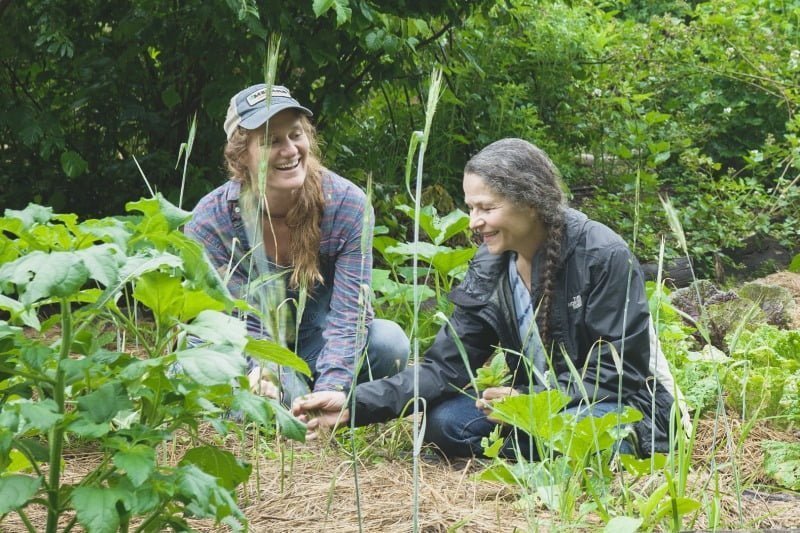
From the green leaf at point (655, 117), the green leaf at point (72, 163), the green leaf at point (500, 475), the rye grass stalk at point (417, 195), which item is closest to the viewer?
the rye grass stalk at point (417, 195)

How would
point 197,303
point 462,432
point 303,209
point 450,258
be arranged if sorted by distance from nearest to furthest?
1. point 197,303
2. point 462,432
3. point 303,209
4. point 450,258

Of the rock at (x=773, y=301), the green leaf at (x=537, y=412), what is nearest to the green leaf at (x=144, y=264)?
the green leaf at (x=537, y=412)

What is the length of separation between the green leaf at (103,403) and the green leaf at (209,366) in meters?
0.11

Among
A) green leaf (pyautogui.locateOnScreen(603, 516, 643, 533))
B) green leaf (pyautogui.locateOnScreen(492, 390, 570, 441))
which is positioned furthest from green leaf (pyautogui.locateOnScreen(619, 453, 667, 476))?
green leaf (pyautogui.locateOnScreen(603, 516, 643, 533))

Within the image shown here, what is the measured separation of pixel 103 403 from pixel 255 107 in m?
1.70

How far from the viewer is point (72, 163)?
160 inches

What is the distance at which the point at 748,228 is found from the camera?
223 inches

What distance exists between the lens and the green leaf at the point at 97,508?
131 cm

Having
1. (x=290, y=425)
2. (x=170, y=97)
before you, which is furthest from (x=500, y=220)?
(x=170, y=97)

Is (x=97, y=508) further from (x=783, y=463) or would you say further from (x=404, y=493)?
(x=783, y=463)

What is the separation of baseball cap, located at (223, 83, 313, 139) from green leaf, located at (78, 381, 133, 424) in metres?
1.54

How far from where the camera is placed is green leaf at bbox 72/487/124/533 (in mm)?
1314

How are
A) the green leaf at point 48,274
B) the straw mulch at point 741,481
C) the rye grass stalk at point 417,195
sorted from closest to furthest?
the green leaf at point 48,274
the rye grass stalk at point 417,195
the straw mulch at point 741,481

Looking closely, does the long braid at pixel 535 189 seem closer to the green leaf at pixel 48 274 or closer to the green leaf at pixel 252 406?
the green leaf at pixel 252 406
